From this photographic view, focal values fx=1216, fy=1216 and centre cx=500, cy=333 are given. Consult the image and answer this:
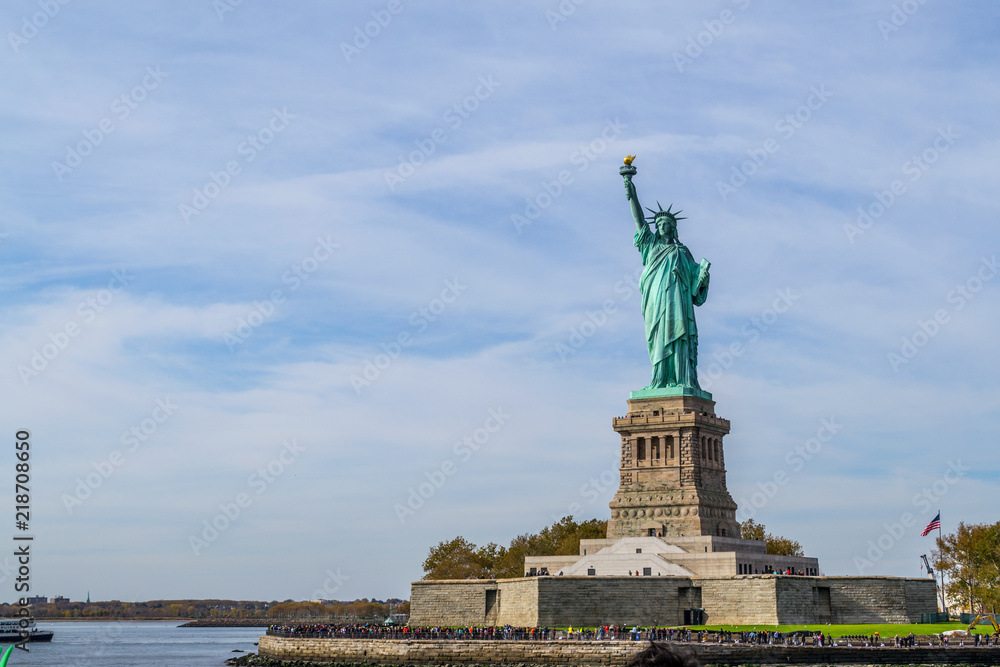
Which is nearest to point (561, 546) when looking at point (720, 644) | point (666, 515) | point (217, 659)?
point (666, 515)

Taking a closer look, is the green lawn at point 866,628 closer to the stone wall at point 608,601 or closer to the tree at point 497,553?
the stone wall at point 608,601

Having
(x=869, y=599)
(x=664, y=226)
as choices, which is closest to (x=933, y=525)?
(x=869, y=599)

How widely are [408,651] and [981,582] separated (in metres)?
42.8

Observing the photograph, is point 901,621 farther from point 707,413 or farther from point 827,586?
point 707,413

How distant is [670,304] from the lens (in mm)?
75125

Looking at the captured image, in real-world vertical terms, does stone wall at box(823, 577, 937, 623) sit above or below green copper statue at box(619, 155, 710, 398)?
below

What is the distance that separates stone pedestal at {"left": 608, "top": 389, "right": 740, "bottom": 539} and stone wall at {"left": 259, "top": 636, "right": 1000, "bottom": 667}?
17475 mm

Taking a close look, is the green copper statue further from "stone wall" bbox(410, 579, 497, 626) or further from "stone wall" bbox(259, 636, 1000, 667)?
"stone wall" bbox(259, 636, 1000, 667)

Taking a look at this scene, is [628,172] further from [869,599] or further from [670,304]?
[869,599]

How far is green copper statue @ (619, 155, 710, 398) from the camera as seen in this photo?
2926 inches

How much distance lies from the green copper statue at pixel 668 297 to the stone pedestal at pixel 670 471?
1.24m

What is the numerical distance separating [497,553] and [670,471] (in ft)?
80.5

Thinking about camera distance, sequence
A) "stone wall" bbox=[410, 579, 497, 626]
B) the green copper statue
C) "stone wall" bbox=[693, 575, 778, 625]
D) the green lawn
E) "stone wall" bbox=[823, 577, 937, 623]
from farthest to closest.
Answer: the green copper statue → "stone wall" bbox=[410, 579, 497, 626] → "stone wall" bbox=[823, 577, 937, 623] → "stone wall" bbox=[693, 575, 778, 625] → the green lawn

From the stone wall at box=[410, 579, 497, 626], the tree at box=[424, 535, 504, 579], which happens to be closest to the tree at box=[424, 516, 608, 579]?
the tree at box=[424, 535, 504, 579]
